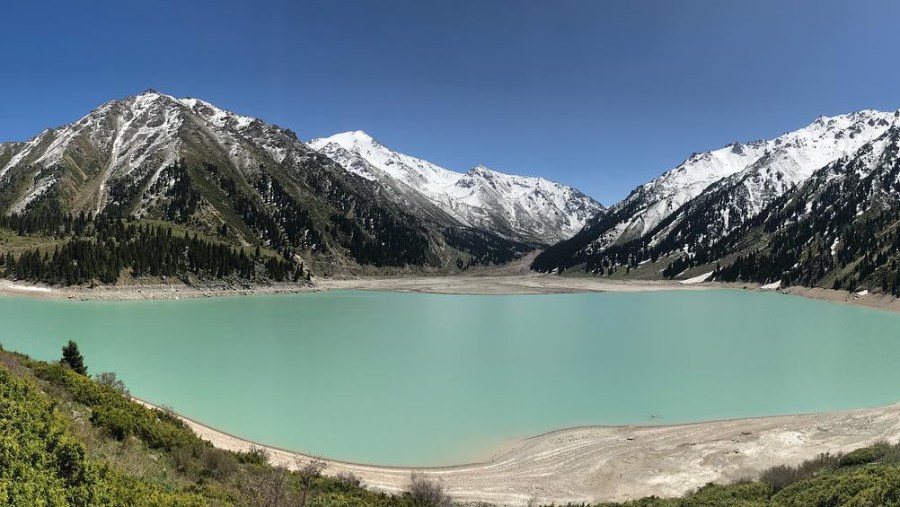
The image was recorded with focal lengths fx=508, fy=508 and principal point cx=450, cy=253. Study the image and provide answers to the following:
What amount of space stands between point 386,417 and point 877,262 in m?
126

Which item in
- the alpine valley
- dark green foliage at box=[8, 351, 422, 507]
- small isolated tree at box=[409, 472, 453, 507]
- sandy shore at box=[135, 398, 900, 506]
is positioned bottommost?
sandy shore at box=[135, 398, 900, 506]

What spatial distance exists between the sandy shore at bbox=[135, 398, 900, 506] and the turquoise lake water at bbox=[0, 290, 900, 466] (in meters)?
1.69

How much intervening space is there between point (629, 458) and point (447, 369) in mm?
19225

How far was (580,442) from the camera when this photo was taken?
2516cm

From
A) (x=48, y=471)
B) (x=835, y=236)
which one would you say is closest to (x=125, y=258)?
(x=48, y=471)

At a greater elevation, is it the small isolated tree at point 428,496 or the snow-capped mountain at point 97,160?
the snow-capped mountain at point 97,160

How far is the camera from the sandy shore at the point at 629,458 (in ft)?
66.2

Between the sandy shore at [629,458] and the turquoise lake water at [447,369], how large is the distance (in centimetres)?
169

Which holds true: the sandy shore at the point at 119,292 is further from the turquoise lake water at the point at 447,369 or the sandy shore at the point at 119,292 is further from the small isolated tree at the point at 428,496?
the small isolated tree at the point at 428,496

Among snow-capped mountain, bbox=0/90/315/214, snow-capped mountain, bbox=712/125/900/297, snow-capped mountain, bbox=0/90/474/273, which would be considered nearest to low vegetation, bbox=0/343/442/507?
snow-capped mountain, bbox=712/125/900/297

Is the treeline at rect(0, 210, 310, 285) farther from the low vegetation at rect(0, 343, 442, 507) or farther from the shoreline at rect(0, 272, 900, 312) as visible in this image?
the low vegetation at rect(0, 343, 442, 507)

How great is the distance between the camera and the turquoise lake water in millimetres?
27312

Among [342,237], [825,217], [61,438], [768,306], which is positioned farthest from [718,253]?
[61,438]

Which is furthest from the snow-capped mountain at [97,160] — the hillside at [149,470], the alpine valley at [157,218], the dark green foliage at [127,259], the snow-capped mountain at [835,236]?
the snow-capped mountain at [835,236]
